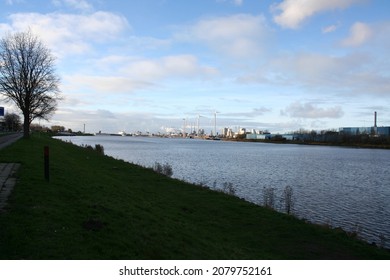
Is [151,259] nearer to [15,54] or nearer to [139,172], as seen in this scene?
[139,172]

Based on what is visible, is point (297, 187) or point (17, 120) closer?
point (297, 187)

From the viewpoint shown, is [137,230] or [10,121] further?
[10,121]

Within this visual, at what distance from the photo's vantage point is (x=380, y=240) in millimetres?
14680

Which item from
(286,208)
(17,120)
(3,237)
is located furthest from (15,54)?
(17,120)

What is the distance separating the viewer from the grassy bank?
734 cm

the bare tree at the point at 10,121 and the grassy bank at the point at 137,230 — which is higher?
the bare tree at the point at 10,121

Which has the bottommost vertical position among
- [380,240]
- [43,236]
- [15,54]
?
[380,240]

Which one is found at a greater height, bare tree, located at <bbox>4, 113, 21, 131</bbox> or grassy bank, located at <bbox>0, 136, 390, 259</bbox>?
bare tree, located at <bbox>4, 113, 21, 131</bbox>

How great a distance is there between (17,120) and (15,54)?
108m

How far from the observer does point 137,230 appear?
9.25 meters

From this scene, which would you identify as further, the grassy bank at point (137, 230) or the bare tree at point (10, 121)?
the bare tree at point (10, 121)

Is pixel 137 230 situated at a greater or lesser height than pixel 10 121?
lesser

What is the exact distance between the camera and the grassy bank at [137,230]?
7.34m
